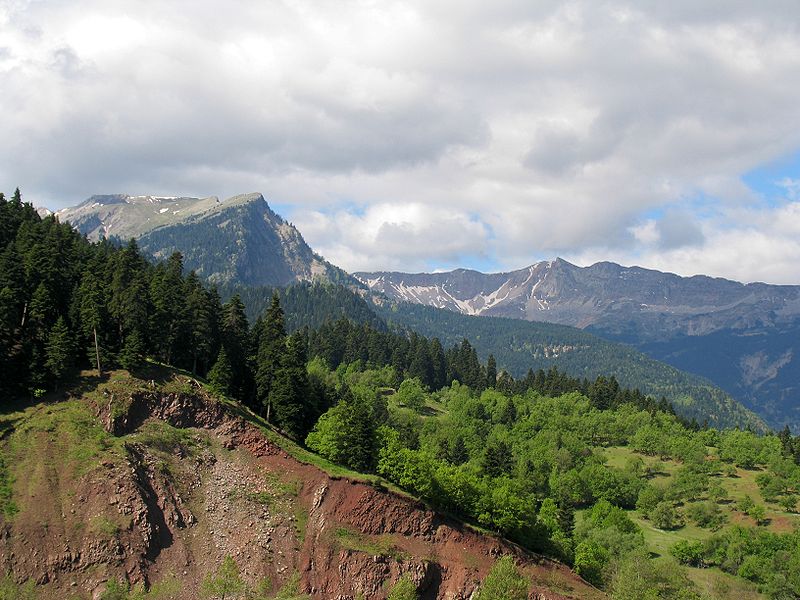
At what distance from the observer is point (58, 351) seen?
229 ft

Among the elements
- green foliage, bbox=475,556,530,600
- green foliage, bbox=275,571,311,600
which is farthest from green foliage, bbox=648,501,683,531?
green foliage, bbox=275,571,311,600

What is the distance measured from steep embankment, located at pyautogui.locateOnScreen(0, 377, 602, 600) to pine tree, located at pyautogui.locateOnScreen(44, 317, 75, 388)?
360cm

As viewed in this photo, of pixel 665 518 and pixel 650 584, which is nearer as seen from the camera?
pixel 650 584

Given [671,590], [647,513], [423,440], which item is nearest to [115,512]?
[671,590]

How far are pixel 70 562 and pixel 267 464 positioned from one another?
20.3 metres

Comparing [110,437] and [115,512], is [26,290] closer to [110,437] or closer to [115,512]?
[110,437]

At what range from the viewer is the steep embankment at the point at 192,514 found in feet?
194

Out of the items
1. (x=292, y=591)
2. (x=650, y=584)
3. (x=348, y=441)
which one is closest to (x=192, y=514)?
(x=292, y=591)

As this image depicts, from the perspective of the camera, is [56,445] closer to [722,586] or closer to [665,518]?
[722,586]

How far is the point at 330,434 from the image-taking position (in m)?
77.9

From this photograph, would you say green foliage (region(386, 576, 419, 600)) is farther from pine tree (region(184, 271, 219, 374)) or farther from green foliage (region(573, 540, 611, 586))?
pine tree (region(184, 271, 219, 374))

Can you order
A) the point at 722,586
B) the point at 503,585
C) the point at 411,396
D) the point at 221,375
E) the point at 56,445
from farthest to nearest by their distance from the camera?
the point at 411,396
the point at 722,586
the point at 221,375
the point at 56,445
the point at 503,585

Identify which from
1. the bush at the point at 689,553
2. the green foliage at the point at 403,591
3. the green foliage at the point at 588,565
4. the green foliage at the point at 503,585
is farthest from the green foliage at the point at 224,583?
the bush at the point at 689,553

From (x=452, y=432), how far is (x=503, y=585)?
70567 mm
